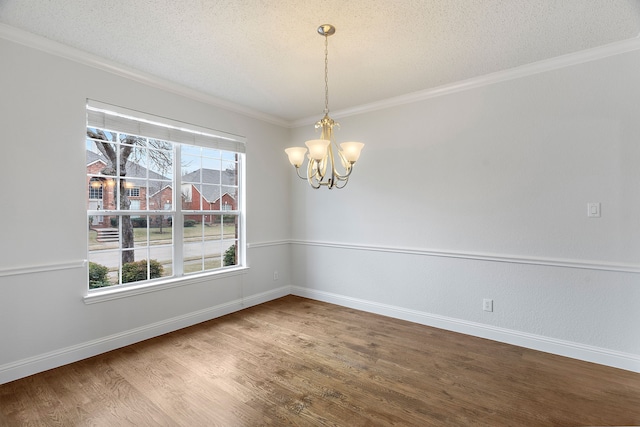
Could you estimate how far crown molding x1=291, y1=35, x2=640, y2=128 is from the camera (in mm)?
2568

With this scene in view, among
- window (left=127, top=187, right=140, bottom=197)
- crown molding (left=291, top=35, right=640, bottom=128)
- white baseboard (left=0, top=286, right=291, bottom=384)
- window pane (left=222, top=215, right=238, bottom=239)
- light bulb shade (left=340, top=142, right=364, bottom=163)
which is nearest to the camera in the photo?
light bulb shade (left=340, top=142, right=364, bottom=163)

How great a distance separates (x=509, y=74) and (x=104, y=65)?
12.4 feet

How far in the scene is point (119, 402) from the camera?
2133 mm

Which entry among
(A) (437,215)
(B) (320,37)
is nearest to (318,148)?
(B) (320,37)

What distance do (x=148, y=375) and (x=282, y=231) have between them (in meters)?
2.59

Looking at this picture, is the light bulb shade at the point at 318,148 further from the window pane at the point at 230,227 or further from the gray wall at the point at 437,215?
the window pane at the point at 230,227

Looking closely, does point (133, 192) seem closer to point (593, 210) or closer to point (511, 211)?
point (511, 211)

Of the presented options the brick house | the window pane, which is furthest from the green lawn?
the brick house

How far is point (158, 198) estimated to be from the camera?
3395 mm

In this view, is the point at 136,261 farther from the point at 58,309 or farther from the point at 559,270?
the point at 559,270

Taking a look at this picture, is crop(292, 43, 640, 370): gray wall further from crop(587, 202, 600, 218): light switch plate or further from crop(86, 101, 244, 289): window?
crop(86, 101, 244, 289): window

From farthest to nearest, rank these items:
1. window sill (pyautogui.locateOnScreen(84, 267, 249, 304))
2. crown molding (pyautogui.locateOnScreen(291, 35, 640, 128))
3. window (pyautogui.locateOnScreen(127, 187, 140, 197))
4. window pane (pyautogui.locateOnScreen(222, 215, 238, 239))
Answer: window pane (pyautogui.locateOnScreen(222, 215, 238, 239)) < window (pyautogui.locateOnScreen(127, 187, 140, 197)) < window sill (pyautogui.locateOnScreen(84, 267, 249, 304)) < crown molding (pyautogui.locateOnScreen(291, 35, 640, 128))

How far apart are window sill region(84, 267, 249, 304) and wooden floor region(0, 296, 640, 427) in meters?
0.51

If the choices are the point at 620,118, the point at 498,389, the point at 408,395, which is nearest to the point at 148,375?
the point at 408,395
